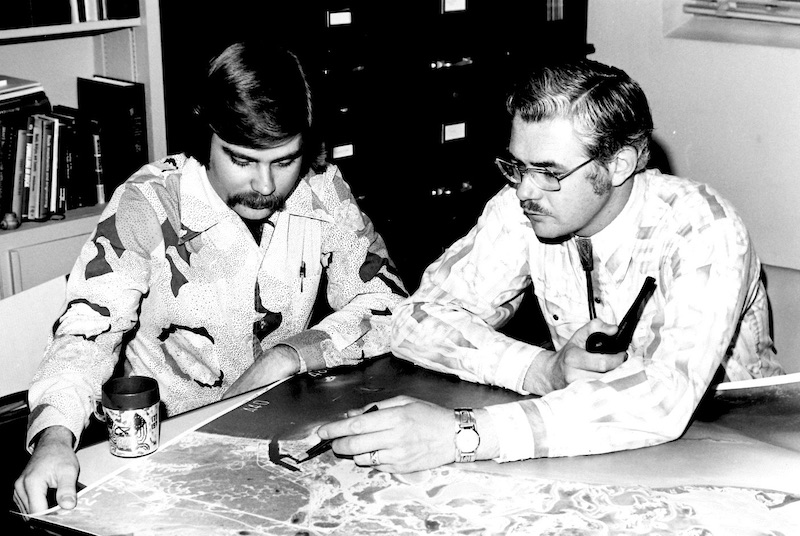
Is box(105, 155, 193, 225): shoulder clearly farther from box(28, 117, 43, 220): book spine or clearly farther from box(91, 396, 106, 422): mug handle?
box(28, 117, 43, 220): book spine

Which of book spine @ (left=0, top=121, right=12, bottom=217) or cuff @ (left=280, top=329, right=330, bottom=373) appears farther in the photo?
book spine @ (left=0, top=121, right=12, bottom=217)

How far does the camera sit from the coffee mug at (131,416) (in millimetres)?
1357

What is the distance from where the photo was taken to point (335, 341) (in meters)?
1.84

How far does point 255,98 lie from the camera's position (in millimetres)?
1711

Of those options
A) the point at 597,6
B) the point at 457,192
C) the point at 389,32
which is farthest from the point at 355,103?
the point at 597,6

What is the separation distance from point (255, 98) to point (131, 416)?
0.63 m

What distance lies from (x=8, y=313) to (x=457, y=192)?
190 cm

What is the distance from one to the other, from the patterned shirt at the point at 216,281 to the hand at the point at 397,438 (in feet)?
1.28

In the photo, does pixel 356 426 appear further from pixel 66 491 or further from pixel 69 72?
pixel 69 72

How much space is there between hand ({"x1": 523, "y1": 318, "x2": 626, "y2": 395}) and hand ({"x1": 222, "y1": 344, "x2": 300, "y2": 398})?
0.43 meters

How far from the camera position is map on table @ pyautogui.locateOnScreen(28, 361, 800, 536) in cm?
121

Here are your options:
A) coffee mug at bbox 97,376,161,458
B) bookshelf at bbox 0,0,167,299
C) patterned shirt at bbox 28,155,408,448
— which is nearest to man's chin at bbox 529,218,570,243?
patterned shirt at bbox 28,155,408,448

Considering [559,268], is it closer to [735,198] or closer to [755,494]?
[755,494]

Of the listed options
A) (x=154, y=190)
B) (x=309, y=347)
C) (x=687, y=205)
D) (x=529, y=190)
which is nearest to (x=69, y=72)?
(x=154, y=190)
